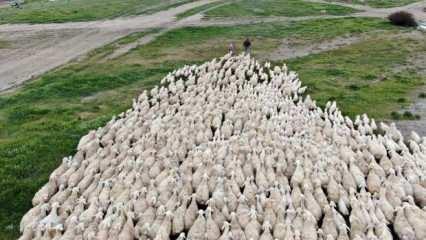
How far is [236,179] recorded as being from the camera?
46.4 ft

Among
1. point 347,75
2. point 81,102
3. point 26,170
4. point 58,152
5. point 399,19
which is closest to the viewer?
point 26,170

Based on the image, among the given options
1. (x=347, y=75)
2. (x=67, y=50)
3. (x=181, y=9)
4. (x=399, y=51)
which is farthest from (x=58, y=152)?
(x=181, y=9)

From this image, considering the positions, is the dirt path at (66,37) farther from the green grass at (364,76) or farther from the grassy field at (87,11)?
the green grass at (364,76)

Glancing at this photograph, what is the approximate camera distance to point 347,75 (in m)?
29.6

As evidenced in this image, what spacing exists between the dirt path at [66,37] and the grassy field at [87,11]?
252cm

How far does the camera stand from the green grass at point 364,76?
79.1 ft

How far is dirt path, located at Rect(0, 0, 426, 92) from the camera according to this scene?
108 feet

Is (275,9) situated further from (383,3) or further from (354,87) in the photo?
(354,87)

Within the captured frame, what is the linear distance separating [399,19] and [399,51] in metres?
12.0

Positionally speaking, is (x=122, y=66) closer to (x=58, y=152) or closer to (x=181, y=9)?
(x=58, y=152)

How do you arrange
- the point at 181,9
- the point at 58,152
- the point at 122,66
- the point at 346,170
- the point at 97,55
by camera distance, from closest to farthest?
the point at 346,170
the point at 58,152
the point at 122,66
the point at 97,55
the point at 181,9

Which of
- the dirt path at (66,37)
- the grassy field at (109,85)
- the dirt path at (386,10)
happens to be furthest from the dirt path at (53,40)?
the dirt path at (386,10)

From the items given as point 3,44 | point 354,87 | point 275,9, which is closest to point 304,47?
point 354,87

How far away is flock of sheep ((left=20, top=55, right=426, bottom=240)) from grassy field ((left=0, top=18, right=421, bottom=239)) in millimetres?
1577
